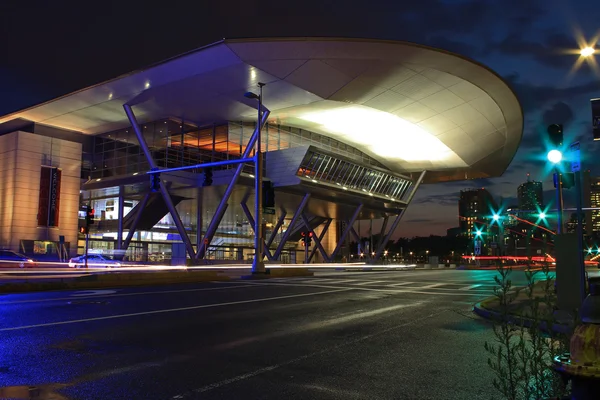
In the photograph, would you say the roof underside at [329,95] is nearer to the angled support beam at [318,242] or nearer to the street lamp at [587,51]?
the angled support beam at [318,242]

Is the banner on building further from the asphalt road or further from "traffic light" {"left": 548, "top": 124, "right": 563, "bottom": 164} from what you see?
"traffic light" {"left": 548, "top": 124, "right": 563, "bottom": 164}

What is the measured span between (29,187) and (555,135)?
139ft

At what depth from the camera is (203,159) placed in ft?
155

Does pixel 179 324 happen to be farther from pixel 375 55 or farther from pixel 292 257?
pixel 292 257

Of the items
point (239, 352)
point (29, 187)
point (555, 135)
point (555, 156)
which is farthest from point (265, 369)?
point (29, 187)

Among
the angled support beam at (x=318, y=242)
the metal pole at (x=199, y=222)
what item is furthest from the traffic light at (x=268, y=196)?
the angled support beam at (x=318, y=242)

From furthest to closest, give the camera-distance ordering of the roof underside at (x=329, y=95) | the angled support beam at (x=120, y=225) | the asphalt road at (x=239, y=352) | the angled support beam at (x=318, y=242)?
the angled support beam at (x=318, y=242), the angled support beam at (x=120, y=225), the roof underside at (x=329, y=95), the asphalt road at (x=239, y=352)

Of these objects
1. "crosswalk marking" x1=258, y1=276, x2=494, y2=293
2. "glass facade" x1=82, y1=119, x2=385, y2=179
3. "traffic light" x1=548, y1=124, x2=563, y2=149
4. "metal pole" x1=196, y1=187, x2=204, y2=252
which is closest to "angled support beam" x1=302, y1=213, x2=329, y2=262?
"metal pole" x1=196, y1=187, x2=204, y2=252

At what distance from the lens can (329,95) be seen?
1528 inches

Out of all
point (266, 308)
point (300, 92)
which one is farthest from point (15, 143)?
point (266, 308)

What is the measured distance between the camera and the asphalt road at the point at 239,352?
5387 mm

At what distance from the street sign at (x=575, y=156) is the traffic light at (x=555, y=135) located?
1.50 metres

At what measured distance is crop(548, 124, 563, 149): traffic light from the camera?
37.3ft

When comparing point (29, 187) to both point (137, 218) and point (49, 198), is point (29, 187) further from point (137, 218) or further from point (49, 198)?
point (137, 218)
